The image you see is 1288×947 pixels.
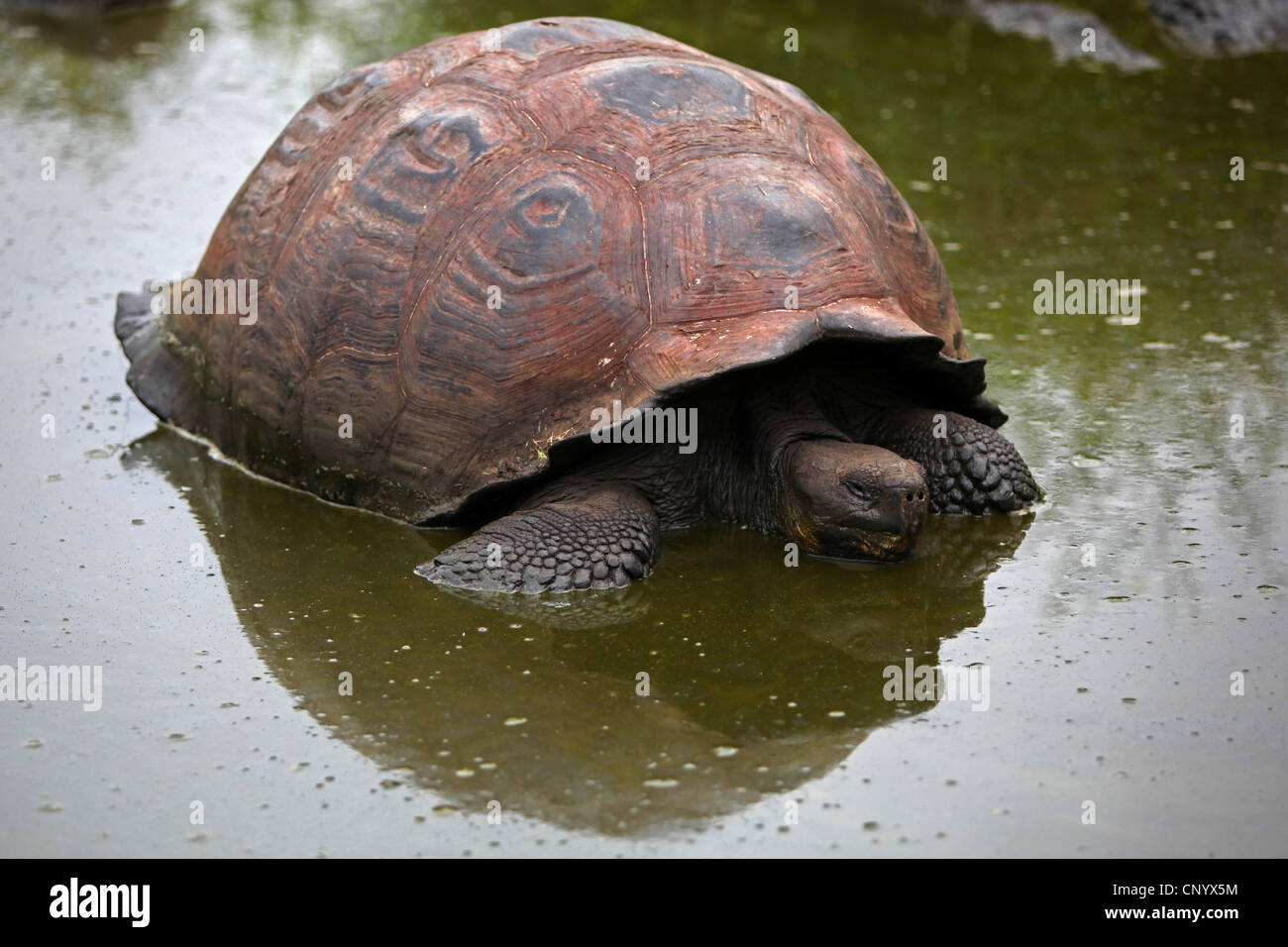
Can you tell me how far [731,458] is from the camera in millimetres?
4766

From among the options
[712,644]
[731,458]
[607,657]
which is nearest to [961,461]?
[731,458]

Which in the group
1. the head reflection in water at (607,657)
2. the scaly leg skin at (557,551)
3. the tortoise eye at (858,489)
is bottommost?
the head reflection in water at (607,657)

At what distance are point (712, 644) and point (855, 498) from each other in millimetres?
673

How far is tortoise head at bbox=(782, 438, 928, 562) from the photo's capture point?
436cm

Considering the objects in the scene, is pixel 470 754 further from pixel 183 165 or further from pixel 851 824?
pixel 183 165

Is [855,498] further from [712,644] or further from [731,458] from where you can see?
[712,644]

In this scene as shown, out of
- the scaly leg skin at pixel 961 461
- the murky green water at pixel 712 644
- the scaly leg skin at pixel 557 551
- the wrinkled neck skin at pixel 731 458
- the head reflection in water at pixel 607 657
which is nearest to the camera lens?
the murky green water at pixel 712 644

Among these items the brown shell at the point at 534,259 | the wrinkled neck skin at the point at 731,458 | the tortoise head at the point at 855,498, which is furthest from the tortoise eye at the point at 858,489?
the brown shell at the point at 534,259

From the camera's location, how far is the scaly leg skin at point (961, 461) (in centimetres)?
483

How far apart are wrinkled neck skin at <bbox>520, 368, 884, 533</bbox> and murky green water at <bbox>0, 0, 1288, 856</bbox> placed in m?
0.13

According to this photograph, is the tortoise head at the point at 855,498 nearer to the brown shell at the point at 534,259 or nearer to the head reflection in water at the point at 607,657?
the head reflection in water at the point at 607,657

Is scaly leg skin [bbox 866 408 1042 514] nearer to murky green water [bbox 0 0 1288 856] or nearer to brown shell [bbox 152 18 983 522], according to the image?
murky green water [bbox 0 0 1288 856]

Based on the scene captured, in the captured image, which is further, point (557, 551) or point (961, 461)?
point (961, 461)

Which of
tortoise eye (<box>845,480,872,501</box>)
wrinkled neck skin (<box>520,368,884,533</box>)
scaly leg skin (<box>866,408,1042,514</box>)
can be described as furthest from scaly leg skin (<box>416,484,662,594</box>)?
scaly leg skin (<box>866,408,1042,514</box>)
